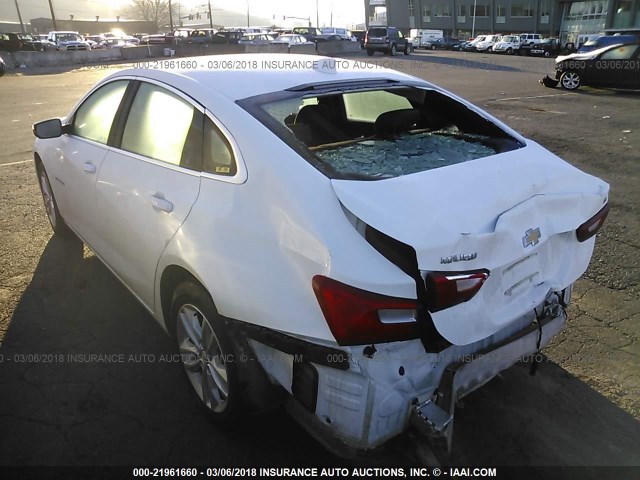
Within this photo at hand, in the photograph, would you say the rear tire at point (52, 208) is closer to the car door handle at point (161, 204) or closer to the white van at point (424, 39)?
the car door handle at point (161, 204)

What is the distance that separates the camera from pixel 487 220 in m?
1.95

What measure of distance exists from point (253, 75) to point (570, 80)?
16.3m

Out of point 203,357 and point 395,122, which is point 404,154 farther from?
point 203,357

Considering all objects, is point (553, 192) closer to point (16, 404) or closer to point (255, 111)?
point (255, 111)

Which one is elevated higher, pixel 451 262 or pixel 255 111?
pixel 255 111

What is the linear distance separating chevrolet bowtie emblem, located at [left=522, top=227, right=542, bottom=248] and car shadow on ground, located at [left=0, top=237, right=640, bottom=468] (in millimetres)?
1009

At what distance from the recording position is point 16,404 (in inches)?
108

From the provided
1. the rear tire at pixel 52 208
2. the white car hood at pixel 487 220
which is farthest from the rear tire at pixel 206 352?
the rear tire at pixel 52 208

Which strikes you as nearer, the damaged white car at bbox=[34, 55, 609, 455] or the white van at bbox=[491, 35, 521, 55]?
the damaged white car at bbox=[34, 55, 609, 455]

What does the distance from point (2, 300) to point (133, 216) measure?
1697 mm

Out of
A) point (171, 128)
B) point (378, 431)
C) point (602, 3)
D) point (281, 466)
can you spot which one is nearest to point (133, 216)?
point (171, 128)

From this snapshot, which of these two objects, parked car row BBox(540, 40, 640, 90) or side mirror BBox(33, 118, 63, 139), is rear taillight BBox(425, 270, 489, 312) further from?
parked car row BBox(540, 40, 640, 90)

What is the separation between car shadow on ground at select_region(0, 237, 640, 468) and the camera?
2416 mm

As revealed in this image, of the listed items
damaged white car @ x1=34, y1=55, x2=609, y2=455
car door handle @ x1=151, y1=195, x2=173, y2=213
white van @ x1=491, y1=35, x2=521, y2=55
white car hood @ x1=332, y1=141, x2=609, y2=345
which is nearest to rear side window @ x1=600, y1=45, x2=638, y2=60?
damaged white car @ x1=34, y1=55, x2=609, y2=455
